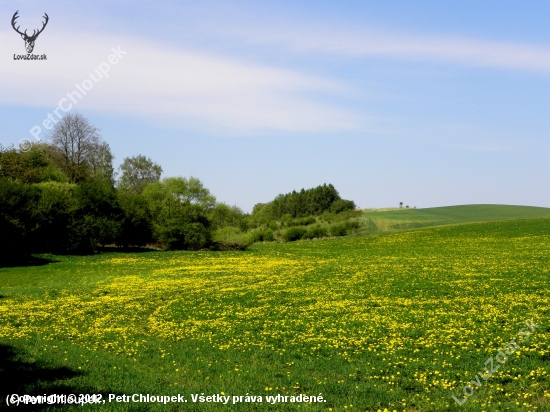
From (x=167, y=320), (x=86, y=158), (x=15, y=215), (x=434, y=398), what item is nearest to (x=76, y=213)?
(x=15, y=215)

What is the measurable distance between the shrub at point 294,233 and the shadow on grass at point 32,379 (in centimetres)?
10123

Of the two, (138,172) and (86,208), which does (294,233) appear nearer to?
(138,172)

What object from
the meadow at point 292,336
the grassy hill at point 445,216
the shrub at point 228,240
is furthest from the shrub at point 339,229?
the meadow at point 292,336

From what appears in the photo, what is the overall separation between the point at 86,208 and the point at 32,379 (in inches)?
2125

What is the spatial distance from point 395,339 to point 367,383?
4890 mm

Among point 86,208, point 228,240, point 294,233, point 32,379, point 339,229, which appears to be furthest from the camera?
point 294,233

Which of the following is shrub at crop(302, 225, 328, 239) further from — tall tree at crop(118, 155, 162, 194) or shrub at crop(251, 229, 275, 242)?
tall tree at crop(118, 155, 162, 194)

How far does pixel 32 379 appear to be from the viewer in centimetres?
1238

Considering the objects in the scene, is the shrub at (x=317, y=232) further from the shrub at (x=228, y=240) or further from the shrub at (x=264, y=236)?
the shrub at (x=228, y=240)

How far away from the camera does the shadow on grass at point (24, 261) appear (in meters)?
48.7

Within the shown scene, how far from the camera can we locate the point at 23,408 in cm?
1008

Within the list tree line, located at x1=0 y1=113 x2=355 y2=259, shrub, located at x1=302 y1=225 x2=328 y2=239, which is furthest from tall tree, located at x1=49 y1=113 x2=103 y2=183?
shrub, located at x1=302 y1=225 x2=328 y2=239

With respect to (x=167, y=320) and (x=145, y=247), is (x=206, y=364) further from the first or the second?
(x=145, y=247)

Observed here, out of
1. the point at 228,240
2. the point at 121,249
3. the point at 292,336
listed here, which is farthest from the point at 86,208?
the point at 292,336
